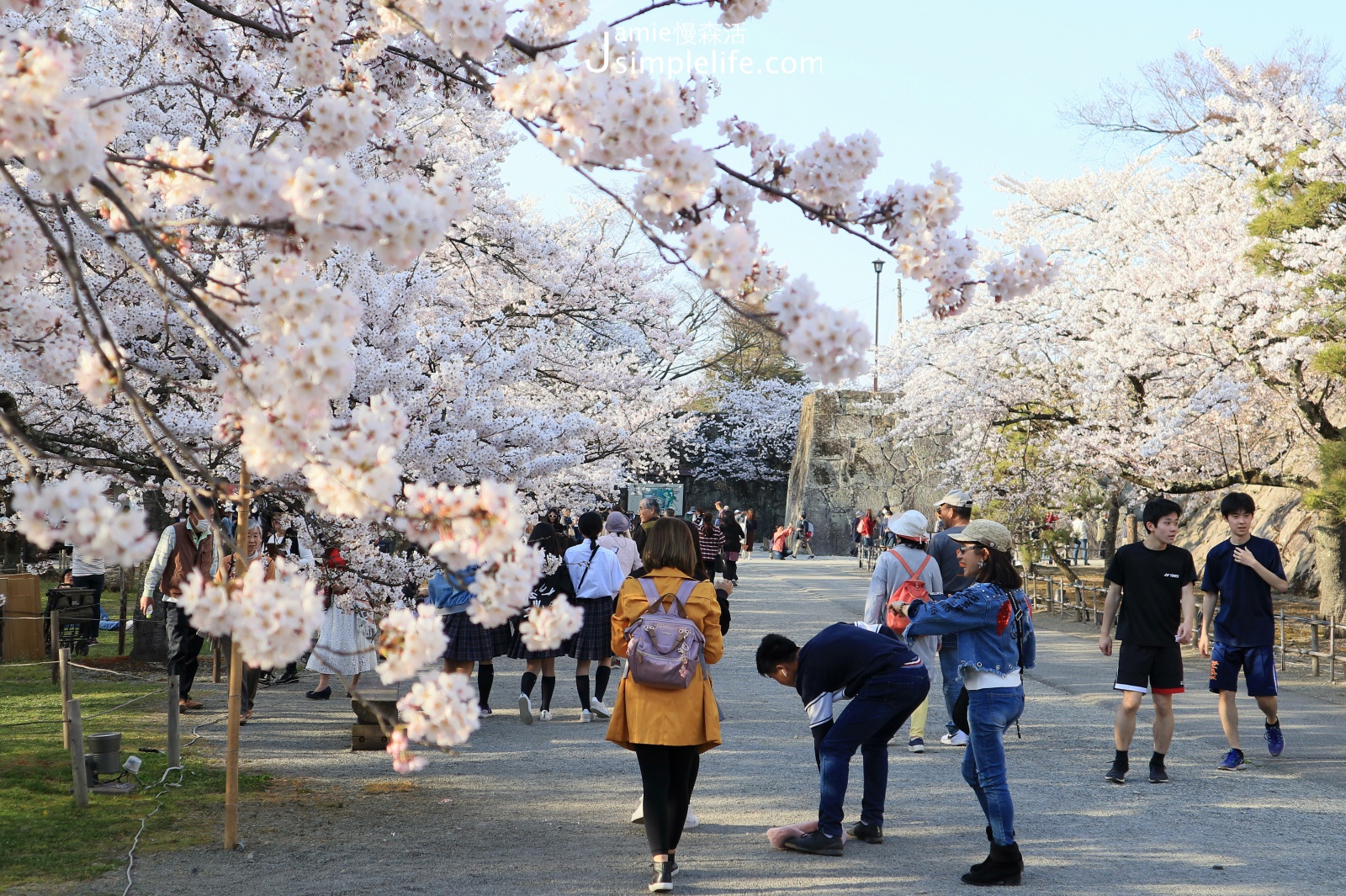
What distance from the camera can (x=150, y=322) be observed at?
8.89 metres

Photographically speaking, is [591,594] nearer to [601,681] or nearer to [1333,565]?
[601,681]

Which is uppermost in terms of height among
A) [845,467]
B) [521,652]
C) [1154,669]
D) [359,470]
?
[845,467]

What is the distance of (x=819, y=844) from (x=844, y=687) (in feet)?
2.47

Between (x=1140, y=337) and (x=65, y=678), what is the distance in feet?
43.3

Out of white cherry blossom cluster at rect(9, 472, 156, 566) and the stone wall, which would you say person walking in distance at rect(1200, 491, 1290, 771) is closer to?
white cherry blossom cluster at rect(9, 472, 156, 566)

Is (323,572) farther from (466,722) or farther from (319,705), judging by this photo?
(466,722)

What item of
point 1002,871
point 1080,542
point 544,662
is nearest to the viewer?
point 1002,871

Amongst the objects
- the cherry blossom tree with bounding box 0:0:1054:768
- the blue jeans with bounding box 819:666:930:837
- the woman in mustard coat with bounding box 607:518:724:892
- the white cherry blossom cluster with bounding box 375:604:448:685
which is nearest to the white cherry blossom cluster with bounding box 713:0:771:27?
the cherry blossom tree with bounding box 0:0:1054:768

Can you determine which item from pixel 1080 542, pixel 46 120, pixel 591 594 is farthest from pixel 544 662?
pixel 1080 542

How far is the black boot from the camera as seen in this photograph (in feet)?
15.7

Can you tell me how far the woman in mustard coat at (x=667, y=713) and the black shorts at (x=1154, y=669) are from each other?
3.07 metres

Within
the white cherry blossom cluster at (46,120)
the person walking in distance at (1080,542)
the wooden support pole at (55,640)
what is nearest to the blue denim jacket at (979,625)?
the white cherry blossom cluster at (46,120)

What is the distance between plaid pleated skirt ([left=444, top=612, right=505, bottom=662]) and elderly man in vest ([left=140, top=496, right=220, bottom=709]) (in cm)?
187

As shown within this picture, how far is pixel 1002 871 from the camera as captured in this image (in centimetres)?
478
